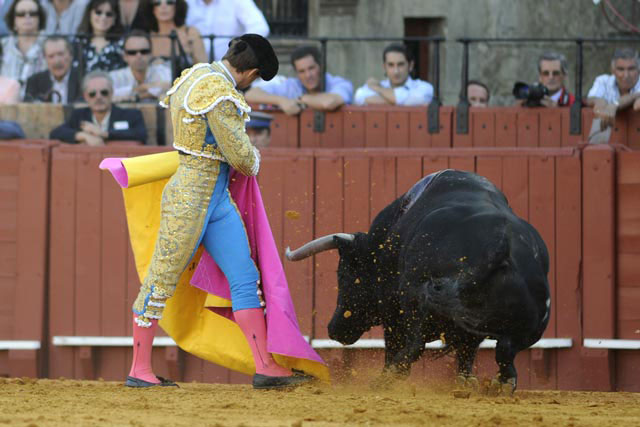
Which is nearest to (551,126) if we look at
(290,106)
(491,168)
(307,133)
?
(491,168)

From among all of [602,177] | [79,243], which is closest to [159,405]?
[79,243]

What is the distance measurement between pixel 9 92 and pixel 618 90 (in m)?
3.97

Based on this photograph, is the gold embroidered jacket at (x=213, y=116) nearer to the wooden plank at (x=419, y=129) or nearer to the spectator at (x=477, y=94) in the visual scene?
the wooden plank at (x=419, y=129)

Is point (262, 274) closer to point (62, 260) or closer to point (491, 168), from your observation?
point (491, 168)

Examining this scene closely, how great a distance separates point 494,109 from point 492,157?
0.45 m

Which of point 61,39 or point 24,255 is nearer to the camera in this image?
point 24,255

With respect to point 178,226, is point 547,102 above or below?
above

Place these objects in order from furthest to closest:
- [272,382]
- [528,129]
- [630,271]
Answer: [528,129], [630,271], [272,382]

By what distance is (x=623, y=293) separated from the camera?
793 cm

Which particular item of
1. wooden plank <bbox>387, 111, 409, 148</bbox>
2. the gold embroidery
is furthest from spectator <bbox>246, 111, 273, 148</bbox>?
the gold embroidery

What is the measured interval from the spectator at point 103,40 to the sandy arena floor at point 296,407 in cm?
320

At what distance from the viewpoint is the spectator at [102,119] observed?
8.37 m

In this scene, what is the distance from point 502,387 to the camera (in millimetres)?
5633

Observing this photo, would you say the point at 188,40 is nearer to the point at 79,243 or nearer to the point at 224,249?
the point at 79,243
